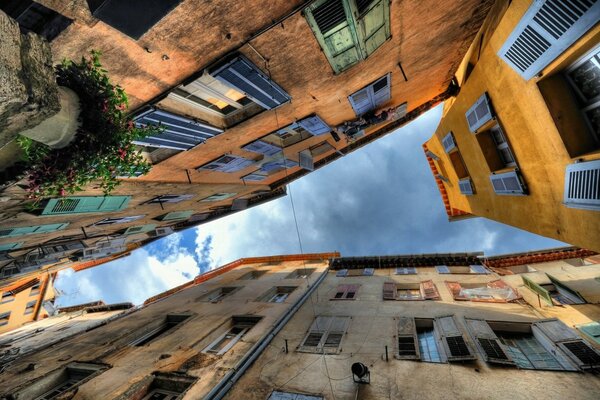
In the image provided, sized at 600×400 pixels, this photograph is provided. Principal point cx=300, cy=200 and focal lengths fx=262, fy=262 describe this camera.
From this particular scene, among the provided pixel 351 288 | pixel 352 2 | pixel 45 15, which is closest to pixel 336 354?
pixel 351 288

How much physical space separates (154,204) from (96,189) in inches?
158

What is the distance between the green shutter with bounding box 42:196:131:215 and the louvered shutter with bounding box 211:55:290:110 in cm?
656

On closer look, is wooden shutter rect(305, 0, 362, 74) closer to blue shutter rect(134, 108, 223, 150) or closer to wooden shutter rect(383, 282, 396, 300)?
blue shutter rect(134, 108, 223, 150)

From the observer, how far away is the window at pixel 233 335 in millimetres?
10438

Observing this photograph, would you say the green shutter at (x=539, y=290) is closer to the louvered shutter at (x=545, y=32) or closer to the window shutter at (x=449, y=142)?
the window shutter at (x=449, y=142)

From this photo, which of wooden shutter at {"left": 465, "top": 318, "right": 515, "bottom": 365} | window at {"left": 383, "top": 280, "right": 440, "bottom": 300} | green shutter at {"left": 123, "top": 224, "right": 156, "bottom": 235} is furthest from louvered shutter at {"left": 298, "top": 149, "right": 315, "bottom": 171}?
green shutter at {"left": 123, "top": 224, "right": 156, "bottom": 235}

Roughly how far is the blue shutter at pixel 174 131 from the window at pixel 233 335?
787 centimetres

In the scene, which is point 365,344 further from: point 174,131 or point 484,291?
point 174,131

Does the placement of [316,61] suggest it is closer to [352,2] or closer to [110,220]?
[352,2]

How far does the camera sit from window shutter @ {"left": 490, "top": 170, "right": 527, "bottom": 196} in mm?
7569

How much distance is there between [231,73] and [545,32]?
6383 millimetres

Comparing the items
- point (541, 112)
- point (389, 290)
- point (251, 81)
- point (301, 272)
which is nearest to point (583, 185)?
point (541, 112)

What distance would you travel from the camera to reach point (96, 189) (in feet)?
28.8

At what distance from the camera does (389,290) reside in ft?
45.5
